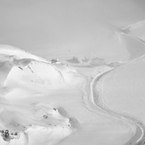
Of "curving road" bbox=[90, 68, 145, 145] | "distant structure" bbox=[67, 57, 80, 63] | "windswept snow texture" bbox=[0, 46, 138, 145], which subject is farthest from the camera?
"distant structure" bbox=[67, 57, 80, 63]

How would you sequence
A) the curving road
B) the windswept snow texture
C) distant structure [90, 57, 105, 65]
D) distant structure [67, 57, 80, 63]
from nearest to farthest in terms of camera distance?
1. the curving road
2. the windswept snow texture
3. distant structure [90, 57, 105, 65]
4. distant structure [67, 57, 80, 63]

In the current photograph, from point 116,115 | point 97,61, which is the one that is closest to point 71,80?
point 116,115

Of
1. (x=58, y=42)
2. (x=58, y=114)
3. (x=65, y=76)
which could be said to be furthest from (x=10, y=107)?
(x=58, y=42)

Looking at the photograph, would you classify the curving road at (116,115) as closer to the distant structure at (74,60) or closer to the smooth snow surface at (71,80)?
the smooth snow surface at (71,80)

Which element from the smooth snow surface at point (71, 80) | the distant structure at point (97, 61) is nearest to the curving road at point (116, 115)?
the smooth snow surface at point (71, 80)

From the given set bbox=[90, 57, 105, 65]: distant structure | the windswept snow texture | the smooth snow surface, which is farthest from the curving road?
bbox=[90, 57, 105, 65]: distant structure

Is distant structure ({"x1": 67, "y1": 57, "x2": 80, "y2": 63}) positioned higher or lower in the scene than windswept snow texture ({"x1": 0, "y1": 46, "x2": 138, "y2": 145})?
higher

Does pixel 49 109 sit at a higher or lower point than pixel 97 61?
lower

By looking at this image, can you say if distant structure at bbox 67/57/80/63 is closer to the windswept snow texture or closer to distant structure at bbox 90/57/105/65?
distant structure at bbox 90/57/105/65

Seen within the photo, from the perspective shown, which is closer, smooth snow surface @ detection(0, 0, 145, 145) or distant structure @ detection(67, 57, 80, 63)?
smooth snow surface @ detection(0, 0, 145, 145)

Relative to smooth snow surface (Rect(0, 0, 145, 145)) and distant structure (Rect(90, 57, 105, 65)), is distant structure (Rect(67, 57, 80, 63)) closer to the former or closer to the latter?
smooth snow surface (Rect(0, 0, 145, 145))

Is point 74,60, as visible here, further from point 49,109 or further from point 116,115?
point 116,115
